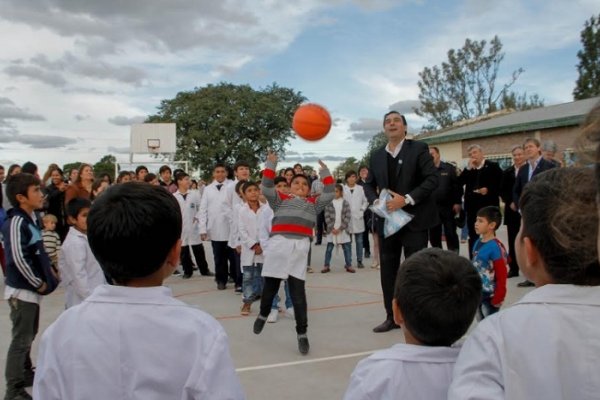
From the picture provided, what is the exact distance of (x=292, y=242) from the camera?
5004mm

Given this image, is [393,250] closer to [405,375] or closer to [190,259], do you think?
[405,375]

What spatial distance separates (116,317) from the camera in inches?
57.8

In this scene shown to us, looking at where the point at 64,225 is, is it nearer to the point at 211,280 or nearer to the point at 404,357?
the point at 211,280

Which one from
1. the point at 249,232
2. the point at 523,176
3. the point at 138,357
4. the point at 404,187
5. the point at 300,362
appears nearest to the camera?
the point at 138,357

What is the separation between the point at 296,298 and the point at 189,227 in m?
4.54

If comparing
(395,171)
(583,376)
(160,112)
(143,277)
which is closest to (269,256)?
(395,171)

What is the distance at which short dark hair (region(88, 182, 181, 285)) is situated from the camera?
1.55 metres

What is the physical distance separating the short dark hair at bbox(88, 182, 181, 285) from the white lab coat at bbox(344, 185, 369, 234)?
819cm

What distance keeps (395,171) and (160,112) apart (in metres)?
43.8

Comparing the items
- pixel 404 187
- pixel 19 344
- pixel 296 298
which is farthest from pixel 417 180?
pixel 19 344

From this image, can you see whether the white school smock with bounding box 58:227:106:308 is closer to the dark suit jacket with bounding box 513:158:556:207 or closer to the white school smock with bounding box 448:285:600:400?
the white school smock with bounding box 448:285:600:400

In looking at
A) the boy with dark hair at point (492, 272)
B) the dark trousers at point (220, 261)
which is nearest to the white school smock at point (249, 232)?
the dark trousers at point (220, 261)

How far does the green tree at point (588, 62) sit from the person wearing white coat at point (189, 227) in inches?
1499

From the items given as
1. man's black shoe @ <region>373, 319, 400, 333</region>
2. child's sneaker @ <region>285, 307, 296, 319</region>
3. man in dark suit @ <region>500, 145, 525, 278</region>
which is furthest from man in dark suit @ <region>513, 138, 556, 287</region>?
child's sneaker @ <region>285, 307, 296, 319</region>
